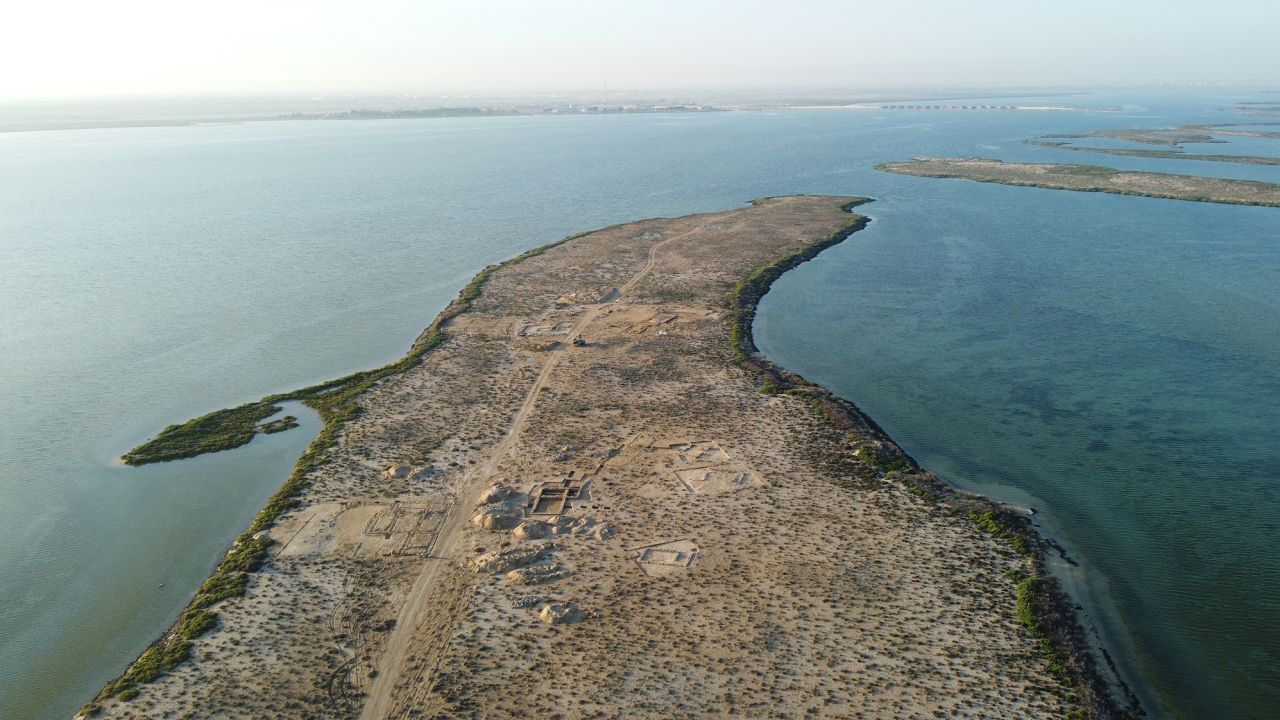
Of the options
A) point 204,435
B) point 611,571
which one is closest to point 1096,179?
point 611,571

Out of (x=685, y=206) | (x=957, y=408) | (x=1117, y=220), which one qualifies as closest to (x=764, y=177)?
(x=685, y=206)

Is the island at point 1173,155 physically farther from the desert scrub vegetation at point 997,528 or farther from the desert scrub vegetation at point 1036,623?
the desert scrub vegetation at point 1036,623

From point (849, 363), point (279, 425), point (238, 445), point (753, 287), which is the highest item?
point (753, 287)

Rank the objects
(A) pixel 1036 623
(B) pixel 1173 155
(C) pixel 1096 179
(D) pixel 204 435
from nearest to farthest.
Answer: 1. (A) pixel 1036 623
2. (D) pixel 204 435
3. (C) pixel 1096 179
4. (B) pixel 1173 155

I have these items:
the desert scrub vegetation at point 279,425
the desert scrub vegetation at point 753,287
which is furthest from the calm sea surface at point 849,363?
the desert scrub vegetation at point 753,287

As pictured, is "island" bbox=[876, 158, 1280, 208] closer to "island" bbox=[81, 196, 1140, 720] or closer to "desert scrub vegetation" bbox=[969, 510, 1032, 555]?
"island" bbox=[81, 196, 1140, 720]

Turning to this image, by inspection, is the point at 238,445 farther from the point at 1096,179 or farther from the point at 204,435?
the point at 1096,179

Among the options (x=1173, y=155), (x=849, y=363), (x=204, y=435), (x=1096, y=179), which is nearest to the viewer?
(x=204, y=435)
